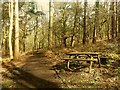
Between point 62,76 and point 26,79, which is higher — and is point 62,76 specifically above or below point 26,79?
above

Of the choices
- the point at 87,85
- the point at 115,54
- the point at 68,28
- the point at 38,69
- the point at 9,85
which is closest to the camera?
the point at 87,85

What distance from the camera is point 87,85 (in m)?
10.5

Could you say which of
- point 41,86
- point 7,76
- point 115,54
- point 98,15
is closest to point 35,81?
point 41,86

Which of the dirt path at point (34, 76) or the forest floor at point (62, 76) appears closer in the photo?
the forest floor at point (62, 76)

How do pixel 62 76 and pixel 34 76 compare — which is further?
pixel 34 76

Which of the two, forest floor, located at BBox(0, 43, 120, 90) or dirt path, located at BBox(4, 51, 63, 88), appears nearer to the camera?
forest floor, located at BBox(0, 43, 120, 90)

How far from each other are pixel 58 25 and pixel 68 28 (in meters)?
2.07

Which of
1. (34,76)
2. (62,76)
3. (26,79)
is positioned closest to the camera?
(26,79)

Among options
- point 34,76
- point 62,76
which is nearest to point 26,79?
point 34,76

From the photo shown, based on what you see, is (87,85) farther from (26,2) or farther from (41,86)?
(26,2)

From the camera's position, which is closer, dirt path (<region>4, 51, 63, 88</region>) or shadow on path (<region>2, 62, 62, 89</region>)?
shadow on path (<region>2, 62, 62, 89</region>)

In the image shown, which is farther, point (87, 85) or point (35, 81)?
point (35, 81)

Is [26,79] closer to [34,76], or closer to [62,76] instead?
[34,76]

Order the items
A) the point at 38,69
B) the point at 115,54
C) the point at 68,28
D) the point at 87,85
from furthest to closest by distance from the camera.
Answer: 1. the point at 68,28
2. the point at 115,54
3. the point at 38,69
4. the point at 87,85
